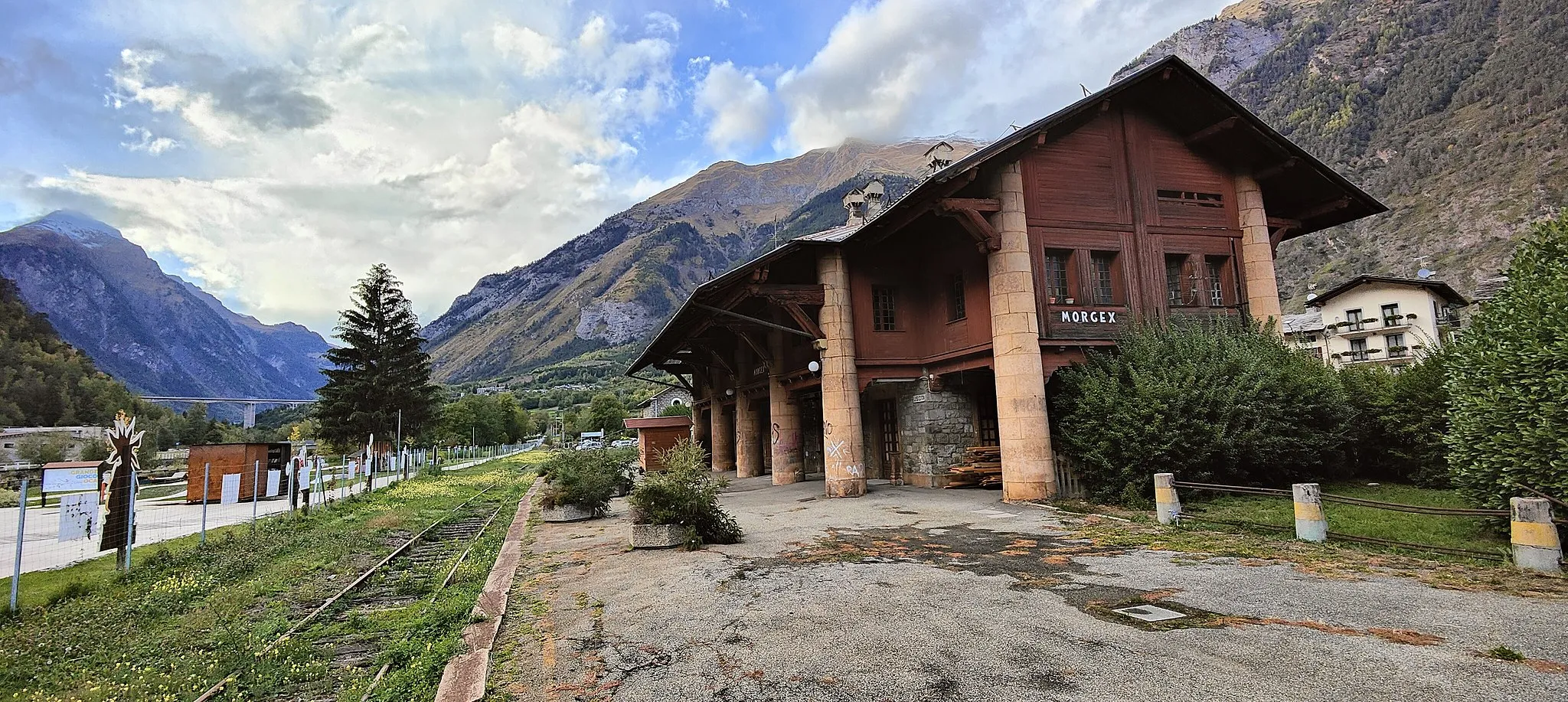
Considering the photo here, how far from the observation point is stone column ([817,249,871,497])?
690 inches

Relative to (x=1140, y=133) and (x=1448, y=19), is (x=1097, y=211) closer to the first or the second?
(x=1140, y=133)

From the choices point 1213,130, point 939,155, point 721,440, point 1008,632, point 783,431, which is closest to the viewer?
point 1008,632

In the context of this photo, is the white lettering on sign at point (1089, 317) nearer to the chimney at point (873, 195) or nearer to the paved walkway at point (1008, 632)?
the paved walkway at point (1008, 632)

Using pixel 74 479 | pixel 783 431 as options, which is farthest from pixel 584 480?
pixel 74 479

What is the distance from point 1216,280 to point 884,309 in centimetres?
798

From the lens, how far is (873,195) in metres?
26.0

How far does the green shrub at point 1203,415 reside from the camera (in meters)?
12.9

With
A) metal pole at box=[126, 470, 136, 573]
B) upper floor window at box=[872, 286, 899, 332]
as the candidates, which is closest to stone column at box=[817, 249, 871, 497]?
upper floor window at box=[872, 286, 899, 332]

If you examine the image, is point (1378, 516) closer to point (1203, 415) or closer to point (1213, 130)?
point (1203, 415)

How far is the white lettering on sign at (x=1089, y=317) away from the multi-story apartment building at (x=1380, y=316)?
37.5m

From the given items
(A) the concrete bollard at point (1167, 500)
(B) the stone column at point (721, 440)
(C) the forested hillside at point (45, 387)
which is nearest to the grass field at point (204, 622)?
(A) the concrete bollard at point (1167, 500)

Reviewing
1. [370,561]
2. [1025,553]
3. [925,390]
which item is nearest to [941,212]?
[925,390]

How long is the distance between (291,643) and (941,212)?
511 inches

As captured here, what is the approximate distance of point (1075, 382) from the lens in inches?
594
